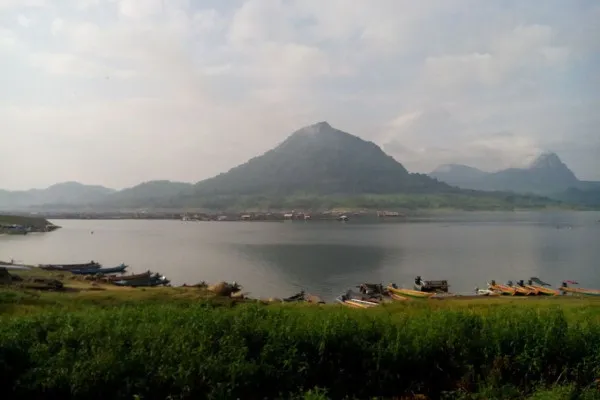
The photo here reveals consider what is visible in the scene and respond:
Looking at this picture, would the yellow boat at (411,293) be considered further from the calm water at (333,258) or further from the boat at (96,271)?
the boat at (96,271)

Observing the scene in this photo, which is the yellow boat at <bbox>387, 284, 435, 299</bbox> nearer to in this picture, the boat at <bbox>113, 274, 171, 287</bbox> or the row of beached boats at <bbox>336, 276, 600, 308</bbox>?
the row of beached boats at <bbox>336, 276, 600, 308</bbox>

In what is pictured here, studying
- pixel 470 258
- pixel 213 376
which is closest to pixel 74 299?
pixel 213 376

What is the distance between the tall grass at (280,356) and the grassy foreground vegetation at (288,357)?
2 cm

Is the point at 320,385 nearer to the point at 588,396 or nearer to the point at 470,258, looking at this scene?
the point at 588,396

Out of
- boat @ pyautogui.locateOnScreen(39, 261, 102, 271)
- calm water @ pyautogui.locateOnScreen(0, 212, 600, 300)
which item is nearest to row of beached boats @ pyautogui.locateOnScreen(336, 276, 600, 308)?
calm water @ pyautogui.locateOnScreen(0, 212, 600, 300)

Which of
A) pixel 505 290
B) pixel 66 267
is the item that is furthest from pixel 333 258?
pixel 66 267

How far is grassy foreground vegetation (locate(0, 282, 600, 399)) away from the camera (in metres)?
9.23

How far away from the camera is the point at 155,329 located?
34.9 ft

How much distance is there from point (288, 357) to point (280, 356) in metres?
0.20

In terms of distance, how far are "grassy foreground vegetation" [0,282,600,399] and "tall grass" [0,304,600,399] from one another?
0.02 metres

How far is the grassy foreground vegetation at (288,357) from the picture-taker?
30.3 feet

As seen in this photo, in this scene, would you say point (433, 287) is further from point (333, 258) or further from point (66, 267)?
point (66, 267)

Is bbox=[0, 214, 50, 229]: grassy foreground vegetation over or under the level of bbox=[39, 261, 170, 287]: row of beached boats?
over

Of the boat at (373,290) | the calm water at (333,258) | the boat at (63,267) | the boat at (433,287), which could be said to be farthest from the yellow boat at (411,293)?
the boat at (63,267)
